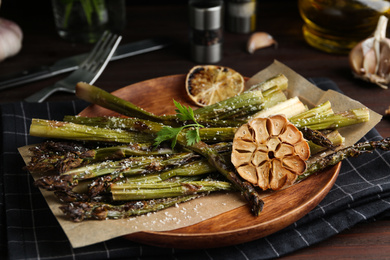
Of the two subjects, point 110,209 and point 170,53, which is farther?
point 170,53

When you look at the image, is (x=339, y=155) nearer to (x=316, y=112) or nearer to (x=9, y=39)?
(x=316, y=112)

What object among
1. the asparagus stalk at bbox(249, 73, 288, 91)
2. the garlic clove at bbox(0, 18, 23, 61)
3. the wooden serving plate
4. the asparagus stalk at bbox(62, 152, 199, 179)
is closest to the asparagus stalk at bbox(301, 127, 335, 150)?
the wooden serving plate

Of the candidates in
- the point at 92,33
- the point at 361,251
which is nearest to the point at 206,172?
the point at 361,251

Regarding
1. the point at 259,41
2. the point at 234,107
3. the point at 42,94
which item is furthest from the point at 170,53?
the point at 234,107

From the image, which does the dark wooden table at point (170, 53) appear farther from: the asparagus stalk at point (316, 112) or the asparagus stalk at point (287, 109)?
the asparagus stalk at point (287, 109)

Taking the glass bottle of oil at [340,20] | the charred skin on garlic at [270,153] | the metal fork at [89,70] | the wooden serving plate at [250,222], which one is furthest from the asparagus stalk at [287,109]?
the metal fork at [89,70]
